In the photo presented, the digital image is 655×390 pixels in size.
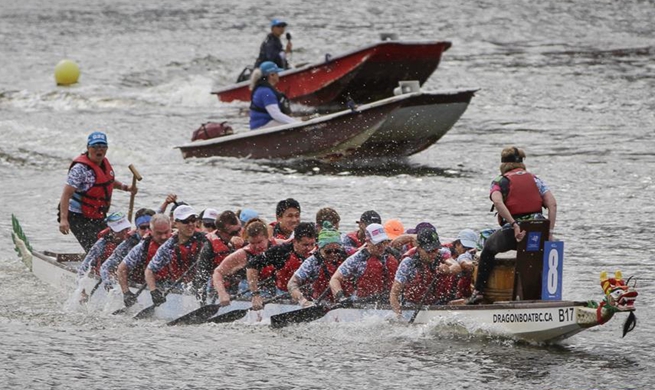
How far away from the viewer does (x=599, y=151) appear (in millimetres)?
24562

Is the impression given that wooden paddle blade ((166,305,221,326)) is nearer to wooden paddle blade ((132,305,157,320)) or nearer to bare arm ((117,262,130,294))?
wooden paddle blade ((132,305,157,320))

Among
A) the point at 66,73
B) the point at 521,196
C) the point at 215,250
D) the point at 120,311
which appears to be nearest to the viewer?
the point at 521,196

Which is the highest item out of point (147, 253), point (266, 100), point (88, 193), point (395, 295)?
point (266, 100)

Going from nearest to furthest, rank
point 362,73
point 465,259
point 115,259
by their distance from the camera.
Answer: point 465,259, point 115,259, point 362,73

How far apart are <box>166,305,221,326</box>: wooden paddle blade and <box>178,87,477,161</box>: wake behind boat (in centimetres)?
937

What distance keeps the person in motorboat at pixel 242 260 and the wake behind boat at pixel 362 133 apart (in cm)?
926

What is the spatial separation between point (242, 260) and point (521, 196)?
10.4 ft

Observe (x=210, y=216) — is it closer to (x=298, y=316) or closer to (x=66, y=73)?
(x=298, y=316)

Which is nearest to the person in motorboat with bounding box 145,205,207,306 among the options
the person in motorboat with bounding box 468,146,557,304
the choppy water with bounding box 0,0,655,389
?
the choppy water with bounding box 0,0,655,389

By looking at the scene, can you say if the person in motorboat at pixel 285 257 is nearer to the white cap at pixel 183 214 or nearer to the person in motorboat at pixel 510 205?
the white cap at pixel 183 214

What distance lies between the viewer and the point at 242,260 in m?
14.1

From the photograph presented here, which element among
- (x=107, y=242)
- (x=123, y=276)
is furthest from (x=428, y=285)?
(x=107, y=242)

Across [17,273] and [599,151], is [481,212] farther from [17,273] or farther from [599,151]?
[17,273]

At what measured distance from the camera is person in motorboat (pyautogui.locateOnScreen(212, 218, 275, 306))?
13.9 metres
